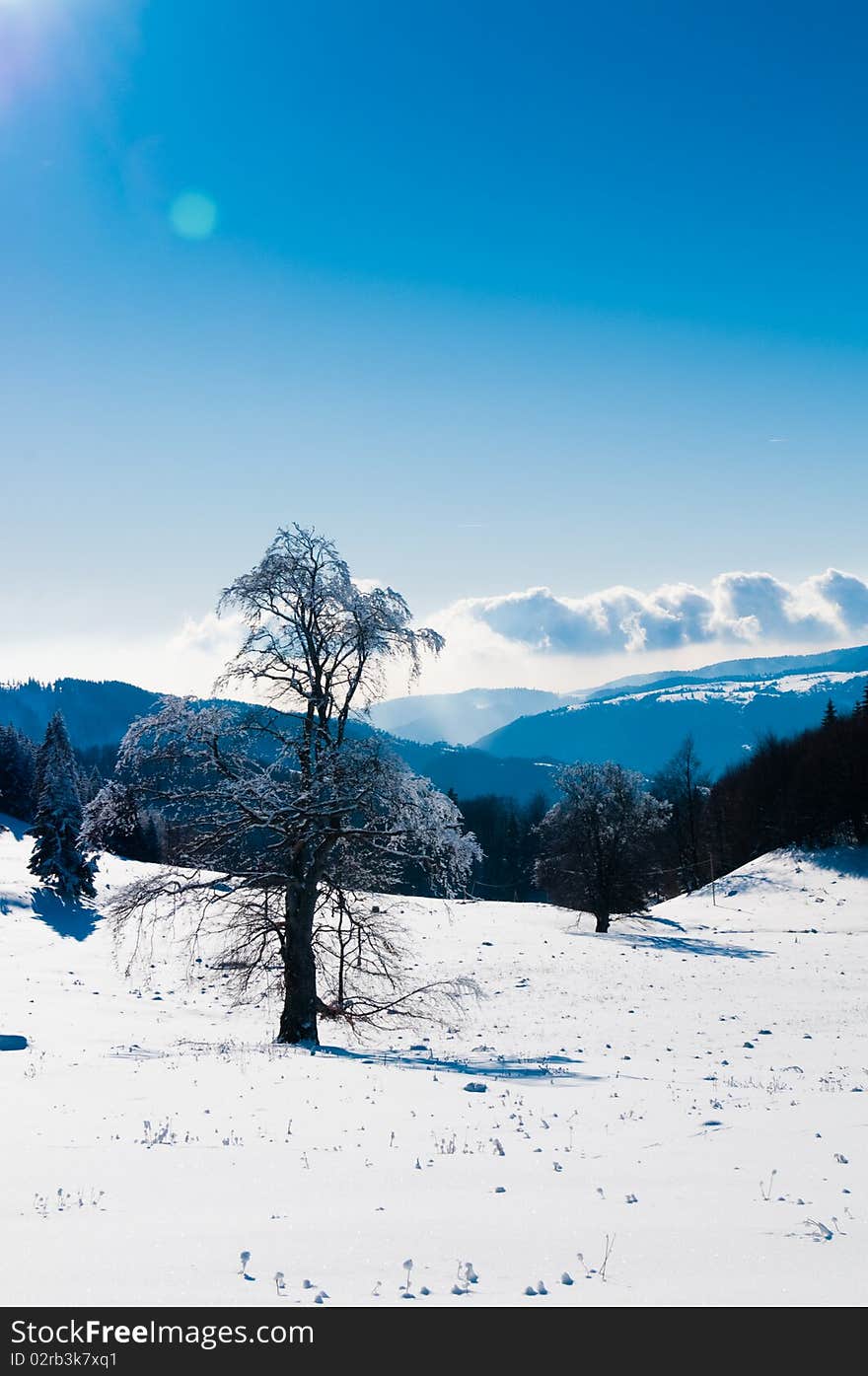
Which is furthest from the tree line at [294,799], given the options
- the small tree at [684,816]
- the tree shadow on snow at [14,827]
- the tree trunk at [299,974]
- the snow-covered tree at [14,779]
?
the snow-covered tree at [14,779]

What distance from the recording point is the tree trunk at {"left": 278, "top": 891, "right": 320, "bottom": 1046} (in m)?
16.8

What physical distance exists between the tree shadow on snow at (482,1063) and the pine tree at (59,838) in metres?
36.1

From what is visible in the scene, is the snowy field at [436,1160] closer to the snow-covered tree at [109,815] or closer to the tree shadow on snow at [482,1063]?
the tree shadow on snow at [482,1063]

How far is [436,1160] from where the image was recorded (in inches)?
336

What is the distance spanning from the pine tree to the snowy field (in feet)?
89.6

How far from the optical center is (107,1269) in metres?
5.32

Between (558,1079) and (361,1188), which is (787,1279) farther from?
(558,1079)

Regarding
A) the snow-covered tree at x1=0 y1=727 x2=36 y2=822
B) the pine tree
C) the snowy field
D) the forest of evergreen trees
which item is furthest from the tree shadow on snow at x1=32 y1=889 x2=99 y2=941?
the snow-covered tree at x1=0 y1=727 x2=36 y2=822

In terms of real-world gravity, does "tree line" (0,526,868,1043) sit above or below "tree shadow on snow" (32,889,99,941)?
above

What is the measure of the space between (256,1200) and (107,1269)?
6.05ft

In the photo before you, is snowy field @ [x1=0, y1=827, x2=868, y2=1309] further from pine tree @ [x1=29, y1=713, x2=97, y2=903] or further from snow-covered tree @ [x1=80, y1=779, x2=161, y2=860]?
pine tree @ [x1=29, y1=713, x2=97, y2=903]

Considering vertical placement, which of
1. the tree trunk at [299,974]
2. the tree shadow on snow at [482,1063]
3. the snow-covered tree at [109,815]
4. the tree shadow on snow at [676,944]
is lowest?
the tree shadow on snow at [676,944]

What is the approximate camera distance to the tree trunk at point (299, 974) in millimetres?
16844

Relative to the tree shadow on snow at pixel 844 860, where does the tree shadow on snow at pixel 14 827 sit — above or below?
above
